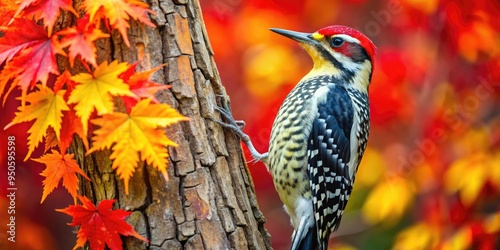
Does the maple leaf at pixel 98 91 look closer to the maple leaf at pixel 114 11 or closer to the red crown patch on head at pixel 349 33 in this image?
the maple leaf at pixel 114 11

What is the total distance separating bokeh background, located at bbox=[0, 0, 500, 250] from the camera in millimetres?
5195

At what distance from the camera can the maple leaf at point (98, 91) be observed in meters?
2.53

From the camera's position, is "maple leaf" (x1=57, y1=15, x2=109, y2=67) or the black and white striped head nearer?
"maple leaf" (x1=57, y1=15, x2=109, y2=67)

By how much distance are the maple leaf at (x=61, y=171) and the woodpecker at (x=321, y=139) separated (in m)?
1.12

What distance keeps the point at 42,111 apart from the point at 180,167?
68 cm

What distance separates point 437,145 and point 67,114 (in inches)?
155

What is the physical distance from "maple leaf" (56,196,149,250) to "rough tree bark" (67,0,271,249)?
0.08 m

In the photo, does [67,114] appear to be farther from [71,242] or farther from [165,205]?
[71,242]

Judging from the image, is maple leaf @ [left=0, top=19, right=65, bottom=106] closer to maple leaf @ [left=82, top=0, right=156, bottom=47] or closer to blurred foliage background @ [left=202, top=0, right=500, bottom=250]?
maple leaf @ [left=82, top=0, right=156, bottom=47]

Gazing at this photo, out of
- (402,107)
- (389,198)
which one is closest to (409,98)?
(402,107)

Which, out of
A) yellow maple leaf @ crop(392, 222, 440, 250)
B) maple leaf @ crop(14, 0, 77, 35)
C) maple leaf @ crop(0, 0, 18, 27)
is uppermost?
maple leaf @ crop(0, 0, 18, 27)

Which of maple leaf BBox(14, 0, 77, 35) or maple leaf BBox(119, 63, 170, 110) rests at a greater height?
maple leaf BBox(14, 0, 77, 35)

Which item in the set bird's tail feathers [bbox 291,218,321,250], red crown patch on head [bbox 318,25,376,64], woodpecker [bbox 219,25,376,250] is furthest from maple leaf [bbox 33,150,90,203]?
red crown patch on head [bbox 318,25,376,64]

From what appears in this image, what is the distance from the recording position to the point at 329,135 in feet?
12.6
